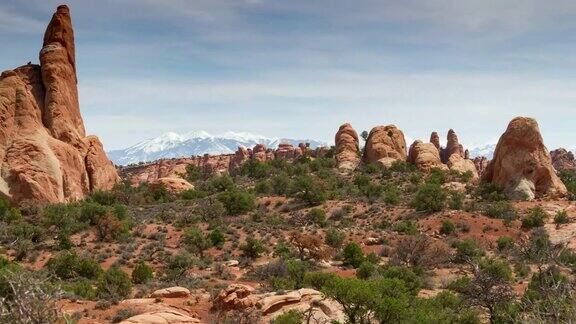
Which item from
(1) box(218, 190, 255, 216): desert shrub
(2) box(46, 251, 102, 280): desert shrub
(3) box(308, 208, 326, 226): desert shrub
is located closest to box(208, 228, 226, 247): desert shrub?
(1) box(218, 190, 255, 216): desert shrub

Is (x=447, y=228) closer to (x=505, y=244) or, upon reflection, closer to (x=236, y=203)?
(x=505, y=244)

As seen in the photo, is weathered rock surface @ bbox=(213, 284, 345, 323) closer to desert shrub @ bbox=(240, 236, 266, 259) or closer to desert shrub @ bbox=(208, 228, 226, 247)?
desert shrub @ bbox=(240, 236, 266, 259)

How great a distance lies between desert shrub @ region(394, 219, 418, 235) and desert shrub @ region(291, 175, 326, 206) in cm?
940

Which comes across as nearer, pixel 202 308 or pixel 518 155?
pixel 202 308

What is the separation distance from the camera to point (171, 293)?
18297 millimetres

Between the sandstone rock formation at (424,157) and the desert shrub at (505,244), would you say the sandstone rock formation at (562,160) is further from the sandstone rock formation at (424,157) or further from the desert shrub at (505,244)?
the desert shrub at (505,244)

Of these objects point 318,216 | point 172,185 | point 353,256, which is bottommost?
point 353,256

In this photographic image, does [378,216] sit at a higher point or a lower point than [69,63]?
lower

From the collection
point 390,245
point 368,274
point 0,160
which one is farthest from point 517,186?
point 0,160

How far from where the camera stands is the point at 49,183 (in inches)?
1516

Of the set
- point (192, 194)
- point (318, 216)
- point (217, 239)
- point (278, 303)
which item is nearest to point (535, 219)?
point (318, 216)

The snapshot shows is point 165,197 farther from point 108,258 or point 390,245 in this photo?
point 390,245

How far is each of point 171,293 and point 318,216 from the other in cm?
2153

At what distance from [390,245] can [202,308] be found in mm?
17105
